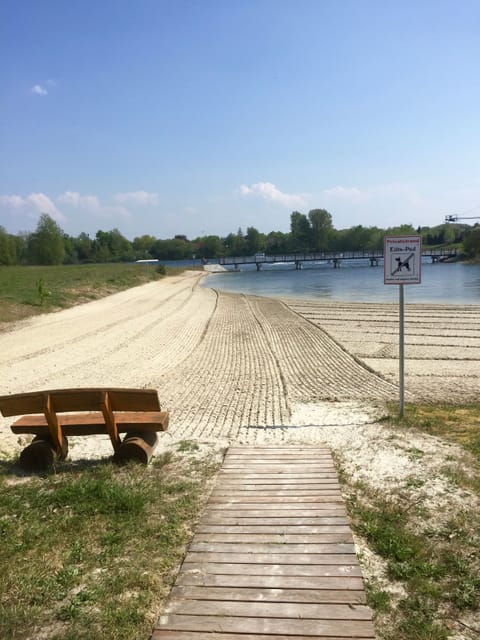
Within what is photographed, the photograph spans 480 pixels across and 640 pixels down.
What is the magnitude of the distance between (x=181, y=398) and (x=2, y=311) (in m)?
14.8

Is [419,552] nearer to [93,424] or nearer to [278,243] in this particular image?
[93,424]

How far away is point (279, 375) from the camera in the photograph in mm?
10648

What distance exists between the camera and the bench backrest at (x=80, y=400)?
16.9ft

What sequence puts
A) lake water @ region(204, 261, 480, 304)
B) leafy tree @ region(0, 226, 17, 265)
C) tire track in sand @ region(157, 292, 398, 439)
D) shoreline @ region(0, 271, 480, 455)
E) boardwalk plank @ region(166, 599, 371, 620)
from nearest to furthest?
boardwalk plank @ region(166, 599, 371, 620) < tire track in sand @ region(157, 292, 398, 439) < shoreline @ region(0, 271, 480, 455) < lake water @ region(204, 261, 480, 304) < leafy tree @ region(0, 226, 17, 265)

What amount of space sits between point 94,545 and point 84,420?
2.00 metres

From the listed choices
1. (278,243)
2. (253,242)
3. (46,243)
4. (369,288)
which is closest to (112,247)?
(253,242)

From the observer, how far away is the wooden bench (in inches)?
203

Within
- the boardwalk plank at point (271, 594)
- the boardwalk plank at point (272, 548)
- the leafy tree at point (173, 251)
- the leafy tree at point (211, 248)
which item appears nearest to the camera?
the boardwalk plank at point (271, 594)

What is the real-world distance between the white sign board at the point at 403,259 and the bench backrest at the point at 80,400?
3.72 metres

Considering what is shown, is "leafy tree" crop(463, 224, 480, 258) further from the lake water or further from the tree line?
the lake water

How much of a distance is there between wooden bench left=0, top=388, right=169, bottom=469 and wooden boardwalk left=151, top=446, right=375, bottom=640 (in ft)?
3.60

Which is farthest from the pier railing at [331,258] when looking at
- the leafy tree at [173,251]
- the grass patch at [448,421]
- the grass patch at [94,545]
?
the grass patch at [94,545]

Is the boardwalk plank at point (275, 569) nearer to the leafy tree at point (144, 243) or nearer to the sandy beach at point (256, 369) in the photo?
the sandy beach at point (256, 369)

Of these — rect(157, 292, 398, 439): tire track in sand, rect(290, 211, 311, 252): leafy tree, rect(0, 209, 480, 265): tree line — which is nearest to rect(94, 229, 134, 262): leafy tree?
rect(0, 209, 480, 265): tree line
